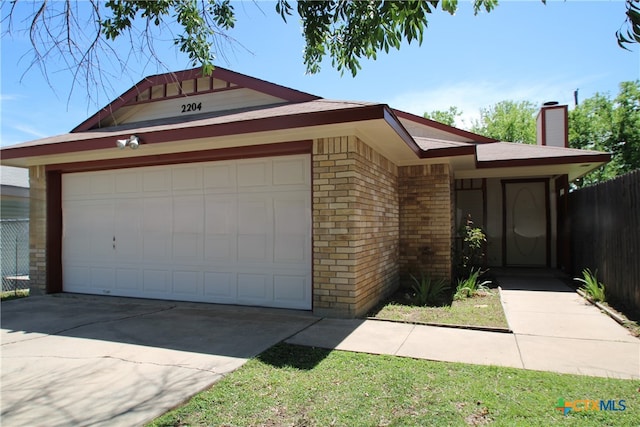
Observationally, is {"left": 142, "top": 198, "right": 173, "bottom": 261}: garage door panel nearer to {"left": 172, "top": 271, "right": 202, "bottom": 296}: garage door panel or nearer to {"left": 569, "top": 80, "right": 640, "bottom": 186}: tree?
{"left": 172, "top": 271, "right": 202, "bottom": 296}: garage door panel

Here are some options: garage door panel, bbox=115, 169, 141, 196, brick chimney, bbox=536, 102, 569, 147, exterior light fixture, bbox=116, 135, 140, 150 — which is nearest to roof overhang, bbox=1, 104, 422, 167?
exterior light fixture, bbox=116, 135, 140, 150

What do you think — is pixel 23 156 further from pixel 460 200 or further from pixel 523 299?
pixel 460 200

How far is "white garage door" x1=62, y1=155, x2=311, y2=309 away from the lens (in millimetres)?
6773

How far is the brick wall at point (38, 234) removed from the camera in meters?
8.54

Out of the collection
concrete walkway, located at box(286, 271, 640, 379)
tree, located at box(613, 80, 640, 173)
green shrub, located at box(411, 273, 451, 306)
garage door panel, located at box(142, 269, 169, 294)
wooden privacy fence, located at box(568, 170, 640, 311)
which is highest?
tree, located at box(613, 80, 640, 173)

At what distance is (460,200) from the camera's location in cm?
1267

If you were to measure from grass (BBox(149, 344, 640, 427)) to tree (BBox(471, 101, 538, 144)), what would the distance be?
3720 centimetres

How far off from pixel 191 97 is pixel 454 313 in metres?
6.30

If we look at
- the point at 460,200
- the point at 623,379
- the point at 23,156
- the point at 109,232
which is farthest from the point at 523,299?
the point at 23,156

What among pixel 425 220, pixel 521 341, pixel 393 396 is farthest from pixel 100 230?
pixel 521 341

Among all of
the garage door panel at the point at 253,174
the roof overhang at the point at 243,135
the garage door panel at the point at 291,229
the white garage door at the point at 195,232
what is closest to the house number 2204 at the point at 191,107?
the roof overhang at the point at 243,135

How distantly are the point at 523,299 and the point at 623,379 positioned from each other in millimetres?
4196

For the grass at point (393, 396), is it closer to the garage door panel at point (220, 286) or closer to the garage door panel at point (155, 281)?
the garage door panel at point (220, 286)

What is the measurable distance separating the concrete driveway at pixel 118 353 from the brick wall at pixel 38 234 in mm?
1045
